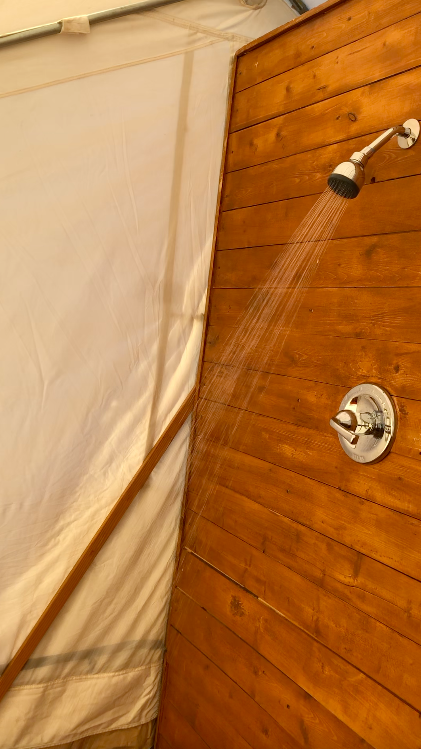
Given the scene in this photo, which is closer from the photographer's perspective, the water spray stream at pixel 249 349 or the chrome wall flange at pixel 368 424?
the chrome wall flange at pixel 368 424

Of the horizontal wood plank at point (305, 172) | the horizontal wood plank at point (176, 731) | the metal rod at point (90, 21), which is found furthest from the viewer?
the horizontal wood plank at point (176, 731)

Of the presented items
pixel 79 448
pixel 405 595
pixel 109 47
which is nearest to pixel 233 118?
pixel 109 47

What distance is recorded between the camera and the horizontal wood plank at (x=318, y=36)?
4.49 feet

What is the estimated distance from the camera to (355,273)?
1402mm

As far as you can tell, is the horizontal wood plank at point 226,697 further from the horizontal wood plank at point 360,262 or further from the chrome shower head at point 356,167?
the chrome shower head at point 356,167

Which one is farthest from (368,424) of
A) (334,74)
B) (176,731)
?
(176,731)

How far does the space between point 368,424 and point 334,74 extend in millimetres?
835

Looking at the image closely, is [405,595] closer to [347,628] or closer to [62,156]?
[347,628]

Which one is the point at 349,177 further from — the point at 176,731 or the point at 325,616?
the point at 176,731

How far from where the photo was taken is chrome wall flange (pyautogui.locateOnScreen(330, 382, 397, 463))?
127 centimetres

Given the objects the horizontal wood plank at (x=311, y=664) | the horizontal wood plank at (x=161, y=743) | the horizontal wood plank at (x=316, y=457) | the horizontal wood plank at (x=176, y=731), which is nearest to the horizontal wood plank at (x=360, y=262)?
the horizontal wood plank at (x=316, y=457)

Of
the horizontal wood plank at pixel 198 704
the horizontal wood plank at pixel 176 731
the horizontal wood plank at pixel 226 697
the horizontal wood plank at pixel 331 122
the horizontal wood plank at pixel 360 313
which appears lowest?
the horizontal wood plank at pixel 176 731

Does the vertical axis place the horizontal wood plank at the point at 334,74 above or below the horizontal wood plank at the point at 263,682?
above

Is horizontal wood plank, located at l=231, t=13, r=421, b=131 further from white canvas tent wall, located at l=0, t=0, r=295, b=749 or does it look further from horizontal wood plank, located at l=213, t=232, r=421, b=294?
horizontal wood plank, located at l=213, t=232, r=421, b=294
